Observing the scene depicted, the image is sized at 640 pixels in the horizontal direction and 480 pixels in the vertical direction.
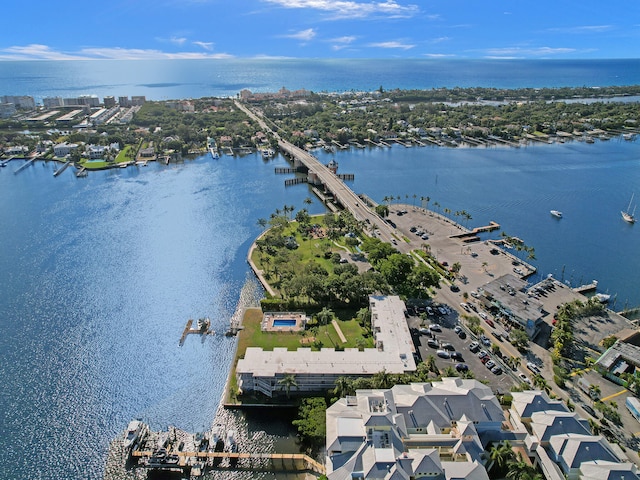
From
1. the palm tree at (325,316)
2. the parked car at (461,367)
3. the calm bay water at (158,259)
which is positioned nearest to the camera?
the calm bay water at (158,259)

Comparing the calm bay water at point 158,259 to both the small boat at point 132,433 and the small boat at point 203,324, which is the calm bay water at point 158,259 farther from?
the small boat at point 132,433

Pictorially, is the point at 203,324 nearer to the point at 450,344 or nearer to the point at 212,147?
the point at 450,344

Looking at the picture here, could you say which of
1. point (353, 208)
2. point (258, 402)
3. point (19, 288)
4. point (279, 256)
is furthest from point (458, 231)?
point (19, 288)

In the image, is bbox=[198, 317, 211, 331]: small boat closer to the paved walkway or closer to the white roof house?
the paved walkway

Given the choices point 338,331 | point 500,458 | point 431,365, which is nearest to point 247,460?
point 338,331

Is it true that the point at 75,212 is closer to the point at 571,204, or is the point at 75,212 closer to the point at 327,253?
the point at 327,253

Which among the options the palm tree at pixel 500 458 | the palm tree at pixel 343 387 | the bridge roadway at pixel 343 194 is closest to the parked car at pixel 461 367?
the palm tree at pixel 500 458

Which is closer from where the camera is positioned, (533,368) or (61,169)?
(533,368)
